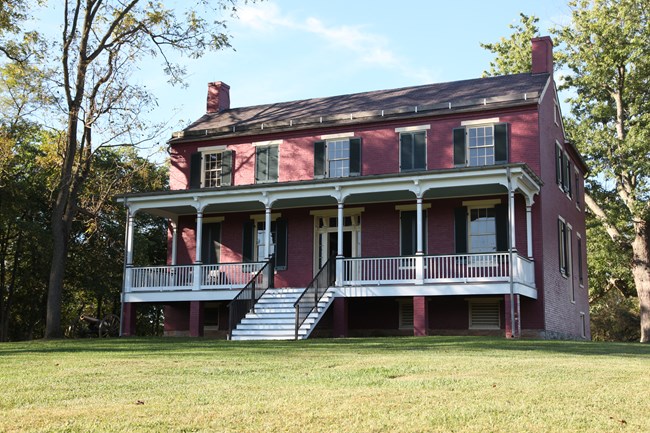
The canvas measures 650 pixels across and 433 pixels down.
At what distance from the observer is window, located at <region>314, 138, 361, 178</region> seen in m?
25.1

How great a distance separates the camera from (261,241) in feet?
85.5

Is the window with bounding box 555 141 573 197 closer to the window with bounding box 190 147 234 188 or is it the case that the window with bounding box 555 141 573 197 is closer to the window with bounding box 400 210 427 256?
the window with bounding box 400 210 427 256

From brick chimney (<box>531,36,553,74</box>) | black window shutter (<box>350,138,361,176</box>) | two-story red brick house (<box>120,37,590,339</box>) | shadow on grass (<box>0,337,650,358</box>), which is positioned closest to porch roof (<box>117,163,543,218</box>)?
two-story red brick house (<box>120,37,590,339</box>)

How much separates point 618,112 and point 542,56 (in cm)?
837

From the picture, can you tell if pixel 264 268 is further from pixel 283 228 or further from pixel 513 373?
pixel 513 373

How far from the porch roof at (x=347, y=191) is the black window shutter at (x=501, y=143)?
43.5 inches

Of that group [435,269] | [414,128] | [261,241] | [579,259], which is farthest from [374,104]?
A: [579,259]

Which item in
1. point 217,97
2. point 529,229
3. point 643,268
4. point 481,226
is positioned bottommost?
point 643,268

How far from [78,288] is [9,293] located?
2.94m

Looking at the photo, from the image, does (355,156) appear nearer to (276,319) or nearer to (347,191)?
(347,191)

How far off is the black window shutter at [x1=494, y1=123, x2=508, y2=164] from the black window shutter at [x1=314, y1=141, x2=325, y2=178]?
17.6 feet

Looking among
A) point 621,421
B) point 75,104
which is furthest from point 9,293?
point 621,421

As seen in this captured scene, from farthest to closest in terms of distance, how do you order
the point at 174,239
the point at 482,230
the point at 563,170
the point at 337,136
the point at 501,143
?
1. the point at 174,239
2. the point at 563,170
3. the point at 337,136
4. the point at 501,143
5. the point at 482,230

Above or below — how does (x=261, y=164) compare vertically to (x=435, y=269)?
above
